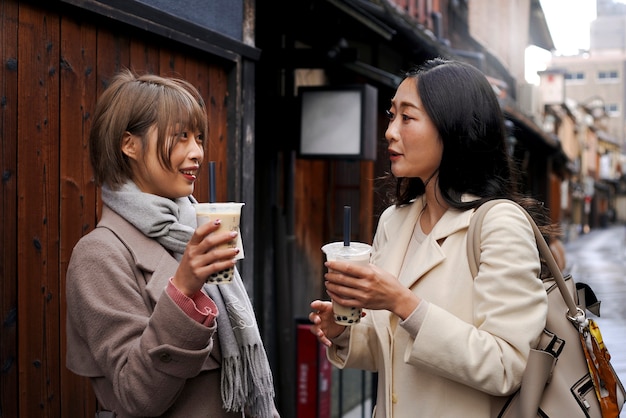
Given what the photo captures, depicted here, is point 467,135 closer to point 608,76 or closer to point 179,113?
point 179,113

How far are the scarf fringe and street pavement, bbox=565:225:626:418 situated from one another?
5.06m

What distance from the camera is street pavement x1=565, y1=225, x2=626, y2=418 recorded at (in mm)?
9883

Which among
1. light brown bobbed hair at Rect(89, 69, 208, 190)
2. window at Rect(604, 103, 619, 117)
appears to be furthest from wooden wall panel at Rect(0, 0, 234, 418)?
window at Rect(604, 103, 619, 117)

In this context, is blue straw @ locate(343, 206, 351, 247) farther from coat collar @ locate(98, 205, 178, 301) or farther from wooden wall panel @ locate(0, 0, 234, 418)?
wooden wall panel @ locate(0, 0, 234, 418)

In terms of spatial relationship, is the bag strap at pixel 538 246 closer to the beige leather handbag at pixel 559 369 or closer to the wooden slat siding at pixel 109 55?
the beige leather handbag at pixel 559 369

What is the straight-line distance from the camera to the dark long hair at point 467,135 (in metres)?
2.28

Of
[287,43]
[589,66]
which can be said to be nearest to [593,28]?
[589,66]

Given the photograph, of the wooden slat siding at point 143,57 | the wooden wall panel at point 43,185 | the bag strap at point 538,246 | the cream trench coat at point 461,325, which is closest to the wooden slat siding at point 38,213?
the wooden wall panel at point 43,185

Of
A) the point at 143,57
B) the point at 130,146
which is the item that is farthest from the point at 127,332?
the point at 143,57

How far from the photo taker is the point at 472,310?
2.17 meters

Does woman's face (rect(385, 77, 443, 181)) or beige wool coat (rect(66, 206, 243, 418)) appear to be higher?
woman's face (rect(385, 77, 443, 181))

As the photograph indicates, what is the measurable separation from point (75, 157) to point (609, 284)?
16796mm

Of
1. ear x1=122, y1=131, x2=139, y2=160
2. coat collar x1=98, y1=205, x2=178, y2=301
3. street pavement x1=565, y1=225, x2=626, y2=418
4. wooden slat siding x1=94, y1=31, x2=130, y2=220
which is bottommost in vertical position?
street pavement x1=565, y1=225, x2=626, y2=418

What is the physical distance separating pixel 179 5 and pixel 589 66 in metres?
84.9
